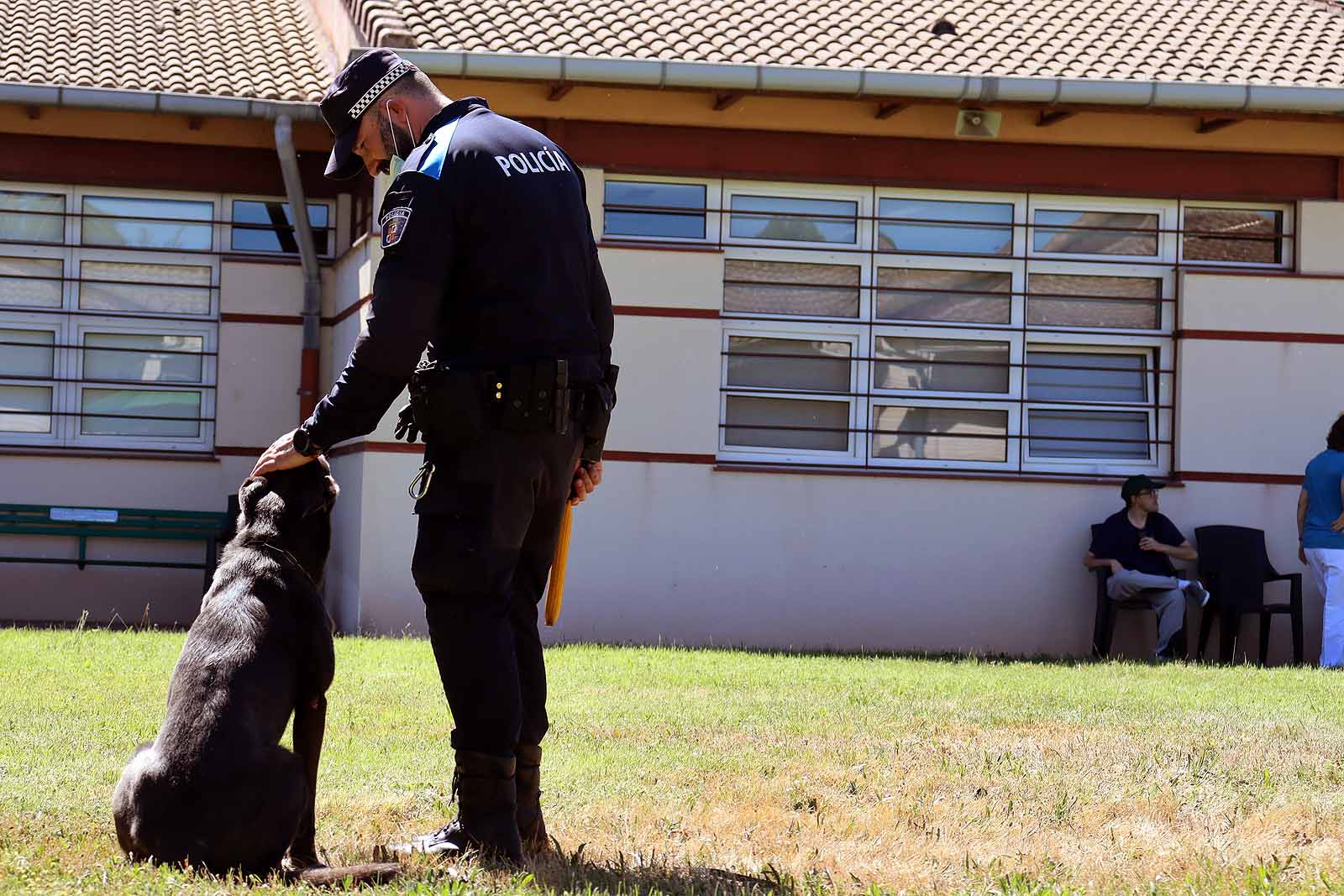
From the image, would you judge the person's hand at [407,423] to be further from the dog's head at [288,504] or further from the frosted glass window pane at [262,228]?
the frosted glass window pane at [262,228]

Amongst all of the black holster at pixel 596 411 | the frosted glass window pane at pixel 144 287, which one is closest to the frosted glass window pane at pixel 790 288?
the frosted glass window pane at pixel 144 287

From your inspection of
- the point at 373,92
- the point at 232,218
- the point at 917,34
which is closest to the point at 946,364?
the point at 917,34

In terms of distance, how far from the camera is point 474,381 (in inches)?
155

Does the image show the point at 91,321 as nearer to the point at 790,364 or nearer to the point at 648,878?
the point at 790,364

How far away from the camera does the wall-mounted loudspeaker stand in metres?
11.6

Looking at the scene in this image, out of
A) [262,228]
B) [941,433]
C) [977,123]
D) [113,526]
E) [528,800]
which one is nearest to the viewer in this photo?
[528,800]

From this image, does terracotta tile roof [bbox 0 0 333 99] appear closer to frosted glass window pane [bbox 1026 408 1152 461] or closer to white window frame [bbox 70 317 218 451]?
white window frame [bbox 70 317 218 451]

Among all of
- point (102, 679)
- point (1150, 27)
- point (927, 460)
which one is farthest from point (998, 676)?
point (1150, 27)

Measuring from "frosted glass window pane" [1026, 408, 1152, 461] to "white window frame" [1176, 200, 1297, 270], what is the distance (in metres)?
1.26

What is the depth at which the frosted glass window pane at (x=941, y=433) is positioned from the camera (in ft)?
39.0

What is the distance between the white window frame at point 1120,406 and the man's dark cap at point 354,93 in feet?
27.8

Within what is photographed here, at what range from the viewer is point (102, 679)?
25.2 ft

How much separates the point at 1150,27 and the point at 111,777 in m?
10.7

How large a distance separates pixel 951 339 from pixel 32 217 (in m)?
7.50
